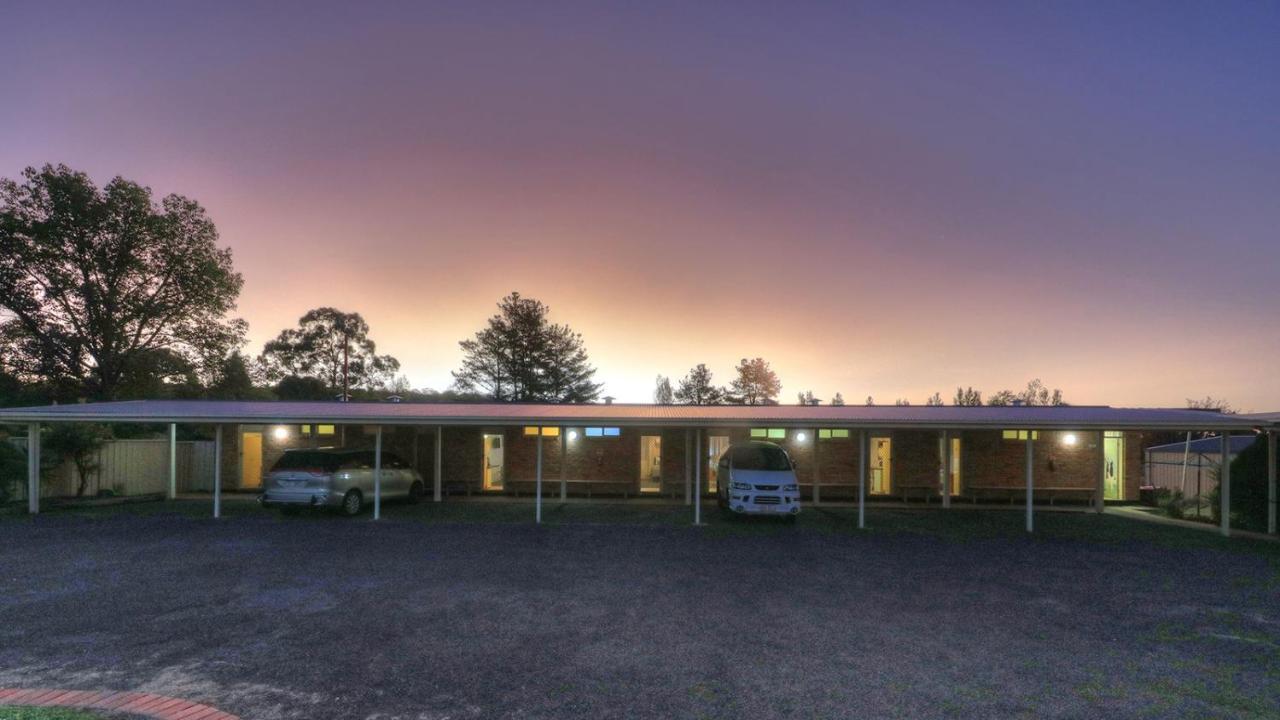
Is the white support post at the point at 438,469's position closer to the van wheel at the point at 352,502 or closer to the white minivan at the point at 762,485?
the van wheel at the point at 352,502

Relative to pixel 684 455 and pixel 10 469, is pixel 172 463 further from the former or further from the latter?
pixel 684 455

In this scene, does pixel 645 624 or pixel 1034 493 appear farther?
pixel 1034 493

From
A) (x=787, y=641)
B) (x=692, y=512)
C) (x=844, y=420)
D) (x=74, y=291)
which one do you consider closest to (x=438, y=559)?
(x=787, y=641)

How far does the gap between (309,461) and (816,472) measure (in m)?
12.5

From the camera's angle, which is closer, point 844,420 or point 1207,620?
point 1207,620

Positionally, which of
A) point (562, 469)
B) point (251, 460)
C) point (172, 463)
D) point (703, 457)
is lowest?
point (562, 469)

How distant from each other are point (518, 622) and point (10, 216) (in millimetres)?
30979

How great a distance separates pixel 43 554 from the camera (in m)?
10.3

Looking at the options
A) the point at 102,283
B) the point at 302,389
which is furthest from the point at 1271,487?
the point at 302,389

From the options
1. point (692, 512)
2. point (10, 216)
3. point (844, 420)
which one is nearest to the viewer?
point (844, 420)

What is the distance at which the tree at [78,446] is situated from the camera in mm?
17125

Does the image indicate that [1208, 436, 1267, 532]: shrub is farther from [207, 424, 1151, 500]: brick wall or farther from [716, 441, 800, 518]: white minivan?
[716, 441, 800, 518]: white minivan

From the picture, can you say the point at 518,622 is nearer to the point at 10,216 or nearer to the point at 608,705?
the point at 608,705

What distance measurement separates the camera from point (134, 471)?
62.1 feet
